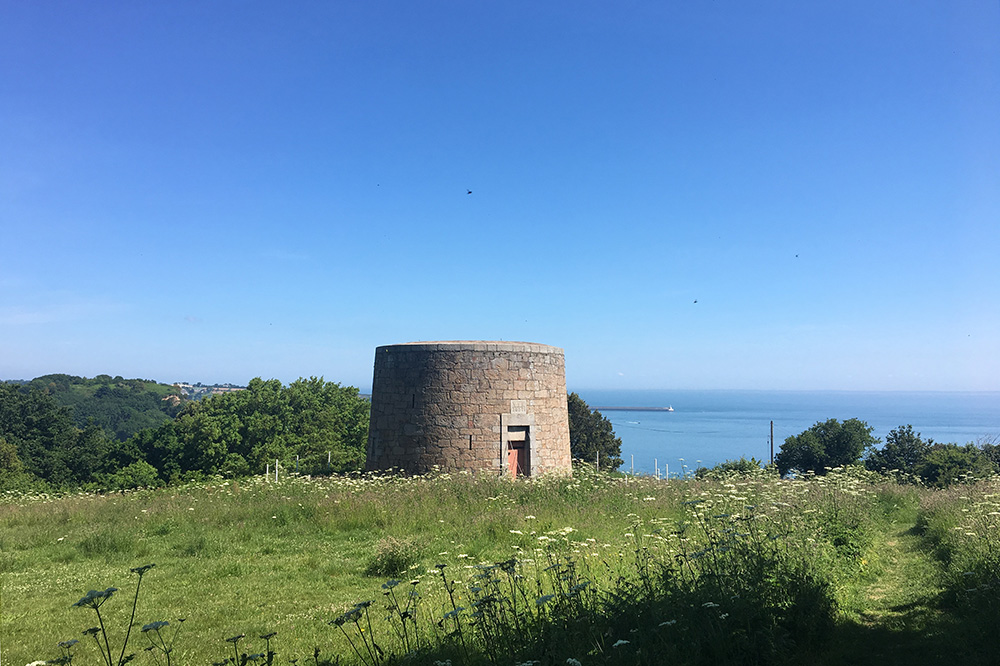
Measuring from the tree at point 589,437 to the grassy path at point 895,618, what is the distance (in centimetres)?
3076

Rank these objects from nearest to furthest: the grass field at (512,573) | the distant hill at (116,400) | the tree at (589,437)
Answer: the grass field at (512,573)
the tree at (589,437)
the distant hill at (116,400)

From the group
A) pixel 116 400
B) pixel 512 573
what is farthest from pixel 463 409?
pixel 116 400

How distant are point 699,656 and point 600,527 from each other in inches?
219

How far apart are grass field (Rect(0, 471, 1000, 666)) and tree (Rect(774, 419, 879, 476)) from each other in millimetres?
24402

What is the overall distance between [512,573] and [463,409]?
10150mm

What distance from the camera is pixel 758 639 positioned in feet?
13.3

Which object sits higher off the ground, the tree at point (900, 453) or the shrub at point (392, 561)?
the shrub at point (392, 561)

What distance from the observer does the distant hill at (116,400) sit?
282ft

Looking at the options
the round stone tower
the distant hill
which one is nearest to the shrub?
the round stone tower

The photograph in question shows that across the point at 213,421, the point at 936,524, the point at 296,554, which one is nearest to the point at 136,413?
the point at 213,421

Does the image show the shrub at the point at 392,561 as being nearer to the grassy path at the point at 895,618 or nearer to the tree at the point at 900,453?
the grassy path at the point at 895,618

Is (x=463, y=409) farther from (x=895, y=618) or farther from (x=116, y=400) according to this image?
(x=116, y=400)

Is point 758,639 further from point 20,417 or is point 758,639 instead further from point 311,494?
point 20,417

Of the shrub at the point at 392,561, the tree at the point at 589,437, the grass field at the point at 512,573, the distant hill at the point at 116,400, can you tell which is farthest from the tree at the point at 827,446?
the distant hill at the point at 116,400
